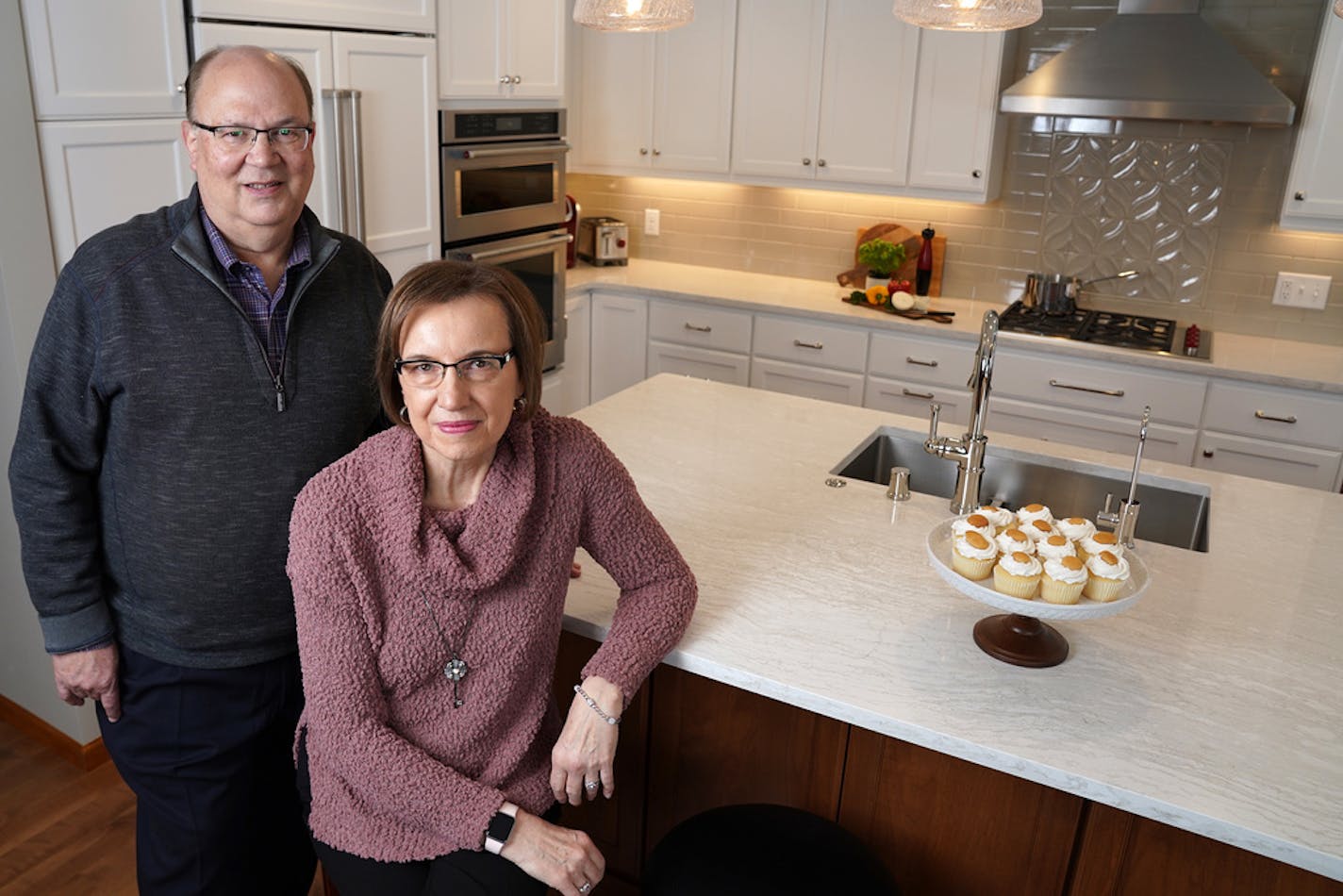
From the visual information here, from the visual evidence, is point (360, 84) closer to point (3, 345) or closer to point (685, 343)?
point (3, 345)

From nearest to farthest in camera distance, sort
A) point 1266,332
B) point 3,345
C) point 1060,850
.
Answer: point 1060,850 → point 3,345 → point 1266,332

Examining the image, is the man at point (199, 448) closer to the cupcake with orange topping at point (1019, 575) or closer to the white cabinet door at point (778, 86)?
the cupcake with orange topping at point (1019, 575)

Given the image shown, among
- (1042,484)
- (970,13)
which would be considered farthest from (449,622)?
(1042,484)

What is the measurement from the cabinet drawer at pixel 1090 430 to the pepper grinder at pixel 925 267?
751 millimetres

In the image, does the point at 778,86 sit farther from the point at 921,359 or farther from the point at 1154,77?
the point at 1154,77

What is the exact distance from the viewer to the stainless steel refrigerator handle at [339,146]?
2.85m

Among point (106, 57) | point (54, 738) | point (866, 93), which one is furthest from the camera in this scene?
point (866, 93)

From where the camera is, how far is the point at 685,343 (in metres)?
4.43

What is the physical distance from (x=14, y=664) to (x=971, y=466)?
2.51 m

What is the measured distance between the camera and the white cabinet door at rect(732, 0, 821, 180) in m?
4.11

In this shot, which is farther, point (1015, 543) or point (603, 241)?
point (603, 241)

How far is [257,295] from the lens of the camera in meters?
1.59

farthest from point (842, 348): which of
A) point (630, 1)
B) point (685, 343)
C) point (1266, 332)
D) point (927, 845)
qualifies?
point (927, 845)

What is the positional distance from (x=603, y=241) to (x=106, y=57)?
2.67 meters
